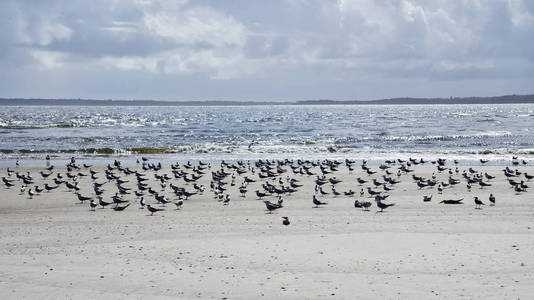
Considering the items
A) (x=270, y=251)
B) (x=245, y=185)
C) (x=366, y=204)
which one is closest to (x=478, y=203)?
(x=366, y=204)

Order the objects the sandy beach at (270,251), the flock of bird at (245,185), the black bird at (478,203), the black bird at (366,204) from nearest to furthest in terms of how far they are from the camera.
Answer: the sandy beach at (270,251) < the black bird at (366,204) < the black bird at (478,203) < the flock of bird at (245,185)

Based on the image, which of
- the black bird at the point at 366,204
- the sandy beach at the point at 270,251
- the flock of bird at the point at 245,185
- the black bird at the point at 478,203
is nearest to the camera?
the sandy beach at the point at 270,251

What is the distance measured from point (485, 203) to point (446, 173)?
13.1 meters

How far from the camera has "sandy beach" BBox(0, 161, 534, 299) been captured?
10695 millimetres

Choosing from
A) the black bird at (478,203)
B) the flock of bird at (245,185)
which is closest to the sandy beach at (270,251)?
the black bird at (478,203)

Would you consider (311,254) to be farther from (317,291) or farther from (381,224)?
(381,224)

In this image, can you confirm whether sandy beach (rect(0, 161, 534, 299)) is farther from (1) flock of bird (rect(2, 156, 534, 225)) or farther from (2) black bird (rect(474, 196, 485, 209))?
(1) flock of bird (rect(2, 156, 534, 225))

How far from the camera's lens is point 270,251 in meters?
13.5

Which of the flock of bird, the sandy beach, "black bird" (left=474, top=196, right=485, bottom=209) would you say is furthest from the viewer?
the flock of bird

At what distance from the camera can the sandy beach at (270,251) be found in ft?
35.1

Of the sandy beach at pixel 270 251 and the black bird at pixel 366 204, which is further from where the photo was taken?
the black bird at pixel 366 204

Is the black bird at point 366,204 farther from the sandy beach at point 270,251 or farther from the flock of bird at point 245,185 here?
the sandy beach at point 270,251

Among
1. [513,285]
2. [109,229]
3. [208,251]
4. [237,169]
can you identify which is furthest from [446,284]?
[237,169]

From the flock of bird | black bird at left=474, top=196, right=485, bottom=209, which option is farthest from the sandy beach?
the flock of bird
